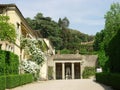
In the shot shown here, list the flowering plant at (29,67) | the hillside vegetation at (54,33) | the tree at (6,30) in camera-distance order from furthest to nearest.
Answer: the hillside vegetation at (54,33) → the flowering plant at (29,67) → the tree at (6,30)

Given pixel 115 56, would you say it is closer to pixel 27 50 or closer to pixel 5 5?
pixel 5 5

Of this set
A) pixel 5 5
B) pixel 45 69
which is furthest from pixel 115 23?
pixel 5 5

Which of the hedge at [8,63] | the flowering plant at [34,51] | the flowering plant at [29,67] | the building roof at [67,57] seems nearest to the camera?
the hedge at [8,63]

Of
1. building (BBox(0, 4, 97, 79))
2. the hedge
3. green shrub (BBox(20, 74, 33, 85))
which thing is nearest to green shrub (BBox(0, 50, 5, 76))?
the hedge

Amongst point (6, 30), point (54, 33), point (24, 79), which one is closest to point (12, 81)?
point (6, 30)

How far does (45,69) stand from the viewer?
5378 cm

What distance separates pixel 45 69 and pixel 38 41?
427 inches

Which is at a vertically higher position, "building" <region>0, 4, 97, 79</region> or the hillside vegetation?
the hillside vegetation

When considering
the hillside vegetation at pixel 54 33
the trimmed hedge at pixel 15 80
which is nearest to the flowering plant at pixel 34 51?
the trimmed hedge at pixel 15 80

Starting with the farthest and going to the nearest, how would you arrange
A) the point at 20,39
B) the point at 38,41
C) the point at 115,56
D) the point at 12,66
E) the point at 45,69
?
1. the point at 45,69
2. the point at 38,41
3. the point at 20,39
4. the point at 12,66
5. the point at 115,56

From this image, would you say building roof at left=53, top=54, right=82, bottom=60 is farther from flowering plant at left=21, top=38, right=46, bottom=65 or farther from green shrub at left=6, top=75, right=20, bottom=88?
green shrub at left=6, top=75, right=20, bottom=88

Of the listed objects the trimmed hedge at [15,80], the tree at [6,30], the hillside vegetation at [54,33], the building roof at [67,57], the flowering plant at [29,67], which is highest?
the hillside vegetation at [54,33]

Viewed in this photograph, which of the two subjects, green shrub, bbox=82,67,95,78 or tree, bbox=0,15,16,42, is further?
green shrub, bbox=82,67,95,78

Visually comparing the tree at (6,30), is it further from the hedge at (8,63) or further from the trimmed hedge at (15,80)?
the trimmed hedge at (15,80)
